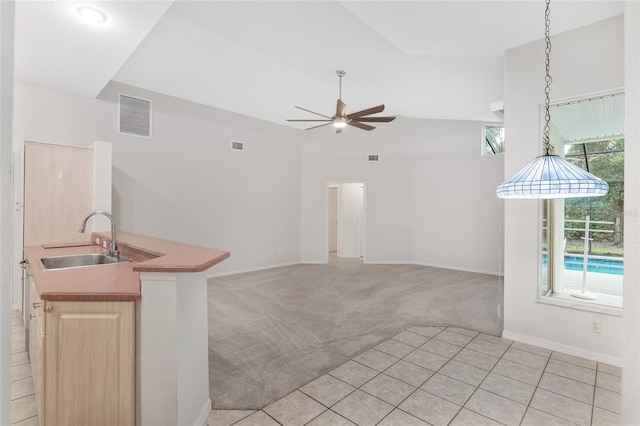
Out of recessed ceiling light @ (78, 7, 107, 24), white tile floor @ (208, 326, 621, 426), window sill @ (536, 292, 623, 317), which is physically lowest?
white tile floor @ (208, 326, 621, 426)

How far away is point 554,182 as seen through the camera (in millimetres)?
1696

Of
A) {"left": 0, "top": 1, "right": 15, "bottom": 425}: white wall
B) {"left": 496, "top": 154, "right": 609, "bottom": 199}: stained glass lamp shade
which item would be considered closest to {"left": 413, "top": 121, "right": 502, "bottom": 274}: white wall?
{"left": 496, "top": 154, "right": 609, "bottom": 199}: stained glass lamp shade

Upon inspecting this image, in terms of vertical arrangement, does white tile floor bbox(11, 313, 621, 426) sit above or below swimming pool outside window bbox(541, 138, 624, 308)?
below

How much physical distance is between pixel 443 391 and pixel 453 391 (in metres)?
0.08

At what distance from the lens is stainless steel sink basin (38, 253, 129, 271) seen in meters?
2.66

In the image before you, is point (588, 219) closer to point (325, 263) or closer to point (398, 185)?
point (398, 185)

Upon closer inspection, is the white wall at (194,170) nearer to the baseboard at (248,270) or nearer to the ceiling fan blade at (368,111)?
the baseboard at (248,270)

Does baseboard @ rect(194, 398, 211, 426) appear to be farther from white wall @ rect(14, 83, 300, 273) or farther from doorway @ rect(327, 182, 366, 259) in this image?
doorway @ rect(327, 182, 366, 259)

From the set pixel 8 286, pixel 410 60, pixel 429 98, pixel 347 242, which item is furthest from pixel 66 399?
pixel 347 242

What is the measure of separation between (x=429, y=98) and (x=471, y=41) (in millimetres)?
2329

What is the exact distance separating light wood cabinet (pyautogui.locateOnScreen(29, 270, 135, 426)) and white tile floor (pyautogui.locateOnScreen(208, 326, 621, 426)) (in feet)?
2.14

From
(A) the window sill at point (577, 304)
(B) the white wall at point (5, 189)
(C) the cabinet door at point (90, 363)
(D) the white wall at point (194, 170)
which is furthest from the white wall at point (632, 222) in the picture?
(D) the white wall at point (194, 170)

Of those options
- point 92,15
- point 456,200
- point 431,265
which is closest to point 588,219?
point 456,200

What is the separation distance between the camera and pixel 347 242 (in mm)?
8562
